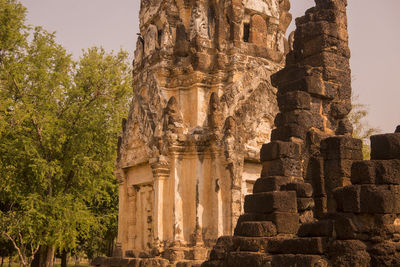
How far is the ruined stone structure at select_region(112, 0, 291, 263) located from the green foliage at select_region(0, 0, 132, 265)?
3.87m

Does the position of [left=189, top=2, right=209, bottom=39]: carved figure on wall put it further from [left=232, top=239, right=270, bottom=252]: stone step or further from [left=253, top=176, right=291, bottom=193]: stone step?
[left=232, top=239, right=270, bottom=252]: stone step

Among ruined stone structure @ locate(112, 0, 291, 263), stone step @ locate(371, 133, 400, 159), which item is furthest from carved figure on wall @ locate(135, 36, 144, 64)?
stone step @ locate(371, 133, 400, 159)

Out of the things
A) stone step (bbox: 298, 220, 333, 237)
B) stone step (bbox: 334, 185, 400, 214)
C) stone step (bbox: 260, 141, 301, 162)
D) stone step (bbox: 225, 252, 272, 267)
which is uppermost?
stone step (bbox: 260, 141, 301, 162)

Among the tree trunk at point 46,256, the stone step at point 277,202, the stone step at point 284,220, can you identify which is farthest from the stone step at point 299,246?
the tree trunk at point 46,256

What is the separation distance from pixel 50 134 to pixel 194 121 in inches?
295

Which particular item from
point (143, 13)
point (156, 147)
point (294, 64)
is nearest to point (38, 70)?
point (143, 13)

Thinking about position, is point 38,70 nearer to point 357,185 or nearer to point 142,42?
point 142,42

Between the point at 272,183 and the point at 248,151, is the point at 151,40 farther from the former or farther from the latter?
the point at 272,183

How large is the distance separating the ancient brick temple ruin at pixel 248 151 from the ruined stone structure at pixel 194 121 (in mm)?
32

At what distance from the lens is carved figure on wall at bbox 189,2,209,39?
14336mm

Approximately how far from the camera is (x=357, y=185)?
7.08 m

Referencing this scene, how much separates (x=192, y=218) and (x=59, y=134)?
817cm

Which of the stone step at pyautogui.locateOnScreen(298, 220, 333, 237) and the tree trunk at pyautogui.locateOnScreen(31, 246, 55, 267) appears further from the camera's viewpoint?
the tree trunk at pyautogui.locateOnScreen(31, 246, 55, 267)

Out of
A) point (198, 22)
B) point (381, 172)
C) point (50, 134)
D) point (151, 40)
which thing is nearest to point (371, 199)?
point (381, 172)
